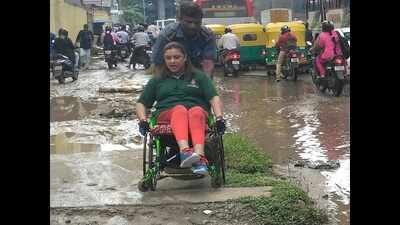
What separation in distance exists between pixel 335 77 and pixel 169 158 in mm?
7172

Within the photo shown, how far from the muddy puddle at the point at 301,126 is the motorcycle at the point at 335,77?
22 cm

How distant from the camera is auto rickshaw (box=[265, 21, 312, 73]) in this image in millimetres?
15471

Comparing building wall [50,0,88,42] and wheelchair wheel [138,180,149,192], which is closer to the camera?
wheelchair wheel [138,180,149,192]

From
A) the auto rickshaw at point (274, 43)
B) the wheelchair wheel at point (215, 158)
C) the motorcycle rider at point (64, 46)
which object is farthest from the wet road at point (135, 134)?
the motorcycle rider at point (64, 46)

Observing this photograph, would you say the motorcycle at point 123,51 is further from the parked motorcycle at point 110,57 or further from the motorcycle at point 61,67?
the motorcycle at point 61,67

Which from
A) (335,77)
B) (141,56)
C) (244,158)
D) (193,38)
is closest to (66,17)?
(141,56)

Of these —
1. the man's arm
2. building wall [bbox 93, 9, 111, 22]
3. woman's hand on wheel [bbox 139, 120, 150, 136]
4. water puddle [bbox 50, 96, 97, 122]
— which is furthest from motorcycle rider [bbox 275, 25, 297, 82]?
building wall [bbox 93, 9, 111, 22]

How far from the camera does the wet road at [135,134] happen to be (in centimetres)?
532

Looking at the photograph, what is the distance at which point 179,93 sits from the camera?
17.4 feet

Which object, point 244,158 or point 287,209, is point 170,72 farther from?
point 287,209

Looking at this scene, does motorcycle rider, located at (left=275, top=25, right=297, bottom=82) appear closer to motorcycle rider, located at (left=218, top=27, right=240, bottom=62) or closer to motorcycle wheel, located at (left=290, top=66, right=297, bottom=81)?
motorcycle wheel, located at (left=290, top=66, right=297, bottom=81)

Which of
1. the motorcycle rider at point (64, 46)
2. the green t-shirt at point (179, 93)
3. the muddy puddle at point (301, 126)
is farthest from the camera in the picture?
the motorcycle rider at point (64, 46)

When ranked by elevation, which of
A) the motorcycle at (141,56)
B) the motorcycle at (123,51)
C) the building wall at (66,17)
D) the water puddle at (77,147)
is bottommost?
the water puddle at (77,147)

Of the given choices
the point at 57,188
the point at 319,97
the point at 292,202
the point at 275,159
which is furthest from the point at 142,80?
the point at 292,202
